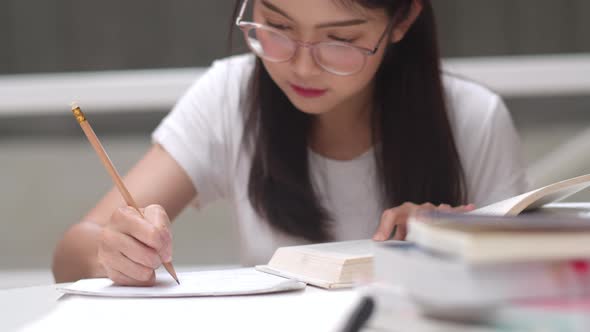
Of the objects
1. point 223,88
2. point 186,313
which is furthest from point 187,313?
point 223,88

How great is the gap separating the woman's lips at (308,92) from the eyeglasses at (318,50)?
0.04 metres

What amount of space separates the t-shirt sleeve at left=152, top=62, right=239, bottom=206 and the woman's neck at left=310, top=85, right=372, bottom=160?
0.18 meters

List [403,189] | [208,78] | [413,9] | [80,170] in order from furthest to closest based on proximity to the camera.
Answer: [80,170] < [208,78] < [403,189] < [413,9]

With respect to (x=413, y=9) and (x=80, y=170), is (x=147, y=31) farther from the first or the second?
(x=413, y=9)

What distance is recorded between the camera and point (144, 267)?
Result: 36.9 inches

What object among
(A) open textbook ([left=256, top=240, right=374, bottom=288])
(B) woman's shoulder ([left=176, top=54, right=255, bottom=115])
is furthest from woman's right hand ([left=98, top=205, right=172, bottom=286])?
(B) woman's shoulder ([left=176, top=54, right=255, bottom=115])

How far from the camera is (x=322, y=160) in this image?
149cm

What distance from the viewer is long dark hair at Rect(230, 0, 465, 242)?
4.71 ft

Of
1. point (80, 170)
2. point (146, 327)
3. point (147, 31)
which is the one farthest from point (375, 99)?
point (80, 170)

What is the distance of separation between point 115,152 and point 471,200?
125 cm

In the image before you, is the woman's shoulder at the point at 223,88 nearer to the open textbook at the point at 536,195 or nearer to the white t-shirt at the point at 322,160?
the white t-shirt at the point at 322,160

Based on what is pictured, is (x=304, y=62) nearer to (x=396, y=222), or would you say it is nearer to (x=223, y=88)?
(x=396, y=222)

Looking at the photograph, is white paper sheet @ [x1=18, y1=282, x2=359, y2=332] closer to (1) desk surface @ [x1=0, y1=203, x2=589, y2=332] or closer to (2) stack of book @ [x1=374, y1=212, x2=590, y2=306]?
(1) desk surface @ [x1=0, y1=203, x2=589, y2=332]

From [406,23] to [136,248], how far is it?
619mm
